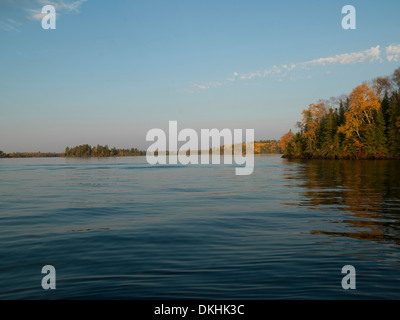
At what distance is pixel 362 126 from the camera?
3644 inches

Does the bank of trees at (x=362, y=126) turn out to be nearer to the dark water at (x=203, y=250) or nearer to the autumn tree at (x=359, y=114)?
the autumn tree at (x=359, y=114)

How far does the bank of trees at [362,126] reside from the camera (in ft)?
274

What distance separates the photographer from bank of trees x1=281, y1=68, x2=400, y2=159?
8350 cm

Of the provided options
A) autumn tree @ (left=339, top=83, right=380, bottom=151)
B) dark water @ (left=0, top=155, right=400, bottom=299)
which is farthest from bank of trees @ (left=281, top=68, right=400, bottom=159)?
dark water @ (left=0, top=155, right=400, bottom=299)

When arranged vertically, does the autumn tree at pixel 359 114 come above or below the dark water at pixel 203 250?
above

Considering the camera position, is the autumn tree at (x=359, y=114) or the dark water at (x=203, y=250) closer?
the dark water at (x=203, y=250)

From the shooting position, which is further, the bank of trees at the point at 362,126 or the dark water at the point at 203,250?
the bank of trees at the point at 362,126

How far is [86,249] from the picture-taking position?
9688mm

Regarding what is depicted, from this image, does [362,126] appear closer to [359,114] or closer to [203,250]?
[359,114]

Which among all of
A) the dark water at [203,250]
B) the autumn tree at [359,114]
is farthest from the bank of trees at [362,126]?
the dark water at [203,250]

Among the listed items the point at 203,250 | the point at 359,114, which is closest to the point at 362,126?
the point at 359,114

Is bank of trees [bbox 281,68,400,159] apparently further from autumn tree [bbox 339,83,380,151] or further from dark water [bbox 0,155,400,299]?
dark water [bbox 0,155,400,299]
